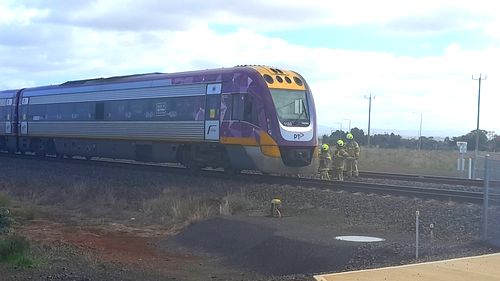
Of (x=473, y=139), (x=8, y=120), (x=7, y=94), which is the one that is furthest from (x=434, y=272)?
(x=473, y=139)

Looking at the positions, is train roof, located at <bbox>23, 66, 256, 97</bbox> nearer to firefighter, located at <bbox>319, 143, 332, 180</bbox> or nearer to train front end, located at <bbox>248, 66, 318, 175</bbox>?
train front end, located at <bbox>248, 66, 318, 175</bbox>

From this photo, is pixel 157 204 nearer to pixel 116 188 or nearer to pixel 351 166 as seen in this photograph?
pixel 116 188

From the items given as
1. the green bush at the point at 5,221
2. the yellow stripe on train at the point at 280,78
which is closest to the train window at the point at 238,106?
the yellow stripe on train at the point at 280,78

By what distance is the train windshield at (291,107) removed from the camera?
939 inches

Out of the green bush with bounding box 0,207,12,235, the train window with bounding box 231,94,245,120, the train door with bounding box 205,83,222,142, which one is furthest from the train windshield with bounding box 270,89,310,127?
the green bush with bounding box 0,207,12,235

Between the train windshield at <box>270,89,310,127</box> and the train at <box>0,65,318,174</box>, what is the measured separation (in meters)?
0.03

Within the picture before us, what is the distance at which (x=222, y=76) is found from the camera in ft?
82.4

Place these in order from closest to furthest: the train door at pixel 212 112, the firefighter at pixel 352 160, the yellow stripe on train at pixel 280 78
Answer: the yellow stripe on train at pixel 280 78
the train door at pixel 212 112
the firefighter at pixel 352 160

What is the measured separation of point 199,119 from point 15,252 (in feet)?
42.9

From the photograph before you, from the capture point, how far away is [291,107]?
80.3 ft

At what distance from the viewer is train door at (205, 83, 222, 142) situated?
24953 millimetres

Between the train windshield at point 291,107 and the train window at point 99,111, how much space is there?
10930 millimetres

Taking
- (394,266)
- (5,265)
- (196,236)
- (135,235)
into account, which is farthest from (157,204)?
(394,266)

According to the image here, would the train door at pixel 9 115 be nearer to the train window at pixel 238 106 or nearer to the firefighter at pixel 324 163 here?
the train window at pixel 238 106
